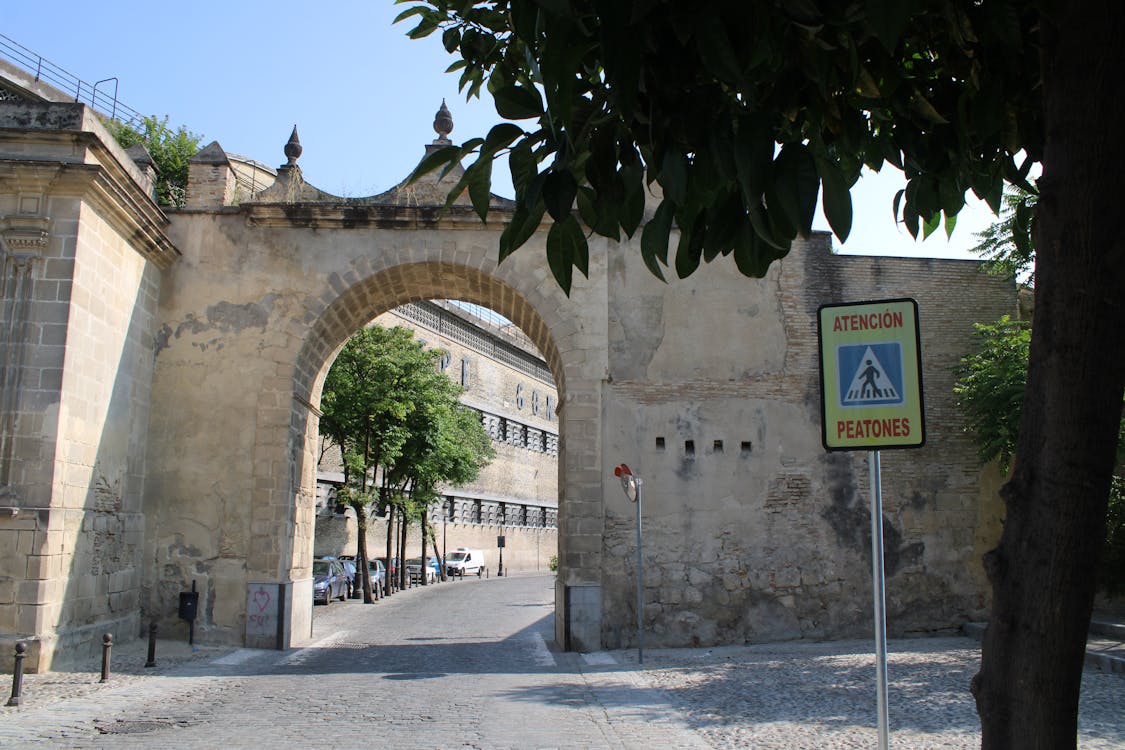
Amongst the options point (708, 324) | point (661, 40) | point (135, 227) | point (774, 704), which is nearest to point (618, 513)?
point (708, 324)

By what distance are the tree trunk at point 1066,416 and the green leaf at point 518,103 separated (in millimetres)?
1333

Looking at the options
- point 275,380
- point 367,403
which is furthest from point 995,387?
point 367,403

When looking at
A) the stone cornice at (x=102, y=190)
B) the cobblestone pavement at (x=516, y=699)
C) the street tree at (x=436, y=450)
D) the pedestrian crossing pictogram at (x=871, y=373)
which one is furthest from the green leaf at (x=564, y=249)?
the street tree at (x=436, y=450)

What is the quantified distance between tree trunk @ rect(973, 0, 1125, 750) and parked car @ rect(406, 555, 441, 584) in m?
35.4

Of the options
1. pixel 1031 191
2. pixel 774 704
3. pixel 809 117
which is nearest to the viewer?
pixel 809 117

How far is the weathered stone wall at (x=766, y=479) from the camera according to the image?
13.8 m

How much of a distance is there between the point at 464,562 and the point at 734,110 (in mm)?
39964

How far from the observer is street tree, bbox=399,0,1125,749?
217 cm

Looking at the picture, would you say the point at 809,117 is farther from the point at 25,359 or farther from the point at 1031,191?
the point at 25,359

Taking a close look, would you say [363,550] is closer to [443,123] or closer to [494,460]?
[443,123]

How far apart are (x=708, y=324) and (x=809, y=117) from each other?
38.3ft

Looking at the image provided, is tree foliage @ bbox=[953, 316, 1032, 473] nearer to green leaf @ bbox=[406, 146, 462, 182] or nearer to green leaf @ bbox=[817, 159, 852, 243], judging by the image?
green leaf @ bbox=[817, 159, 852, 243]

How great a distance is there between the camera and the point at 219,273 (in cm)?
1452

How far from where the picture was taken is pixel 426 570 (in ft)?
123
